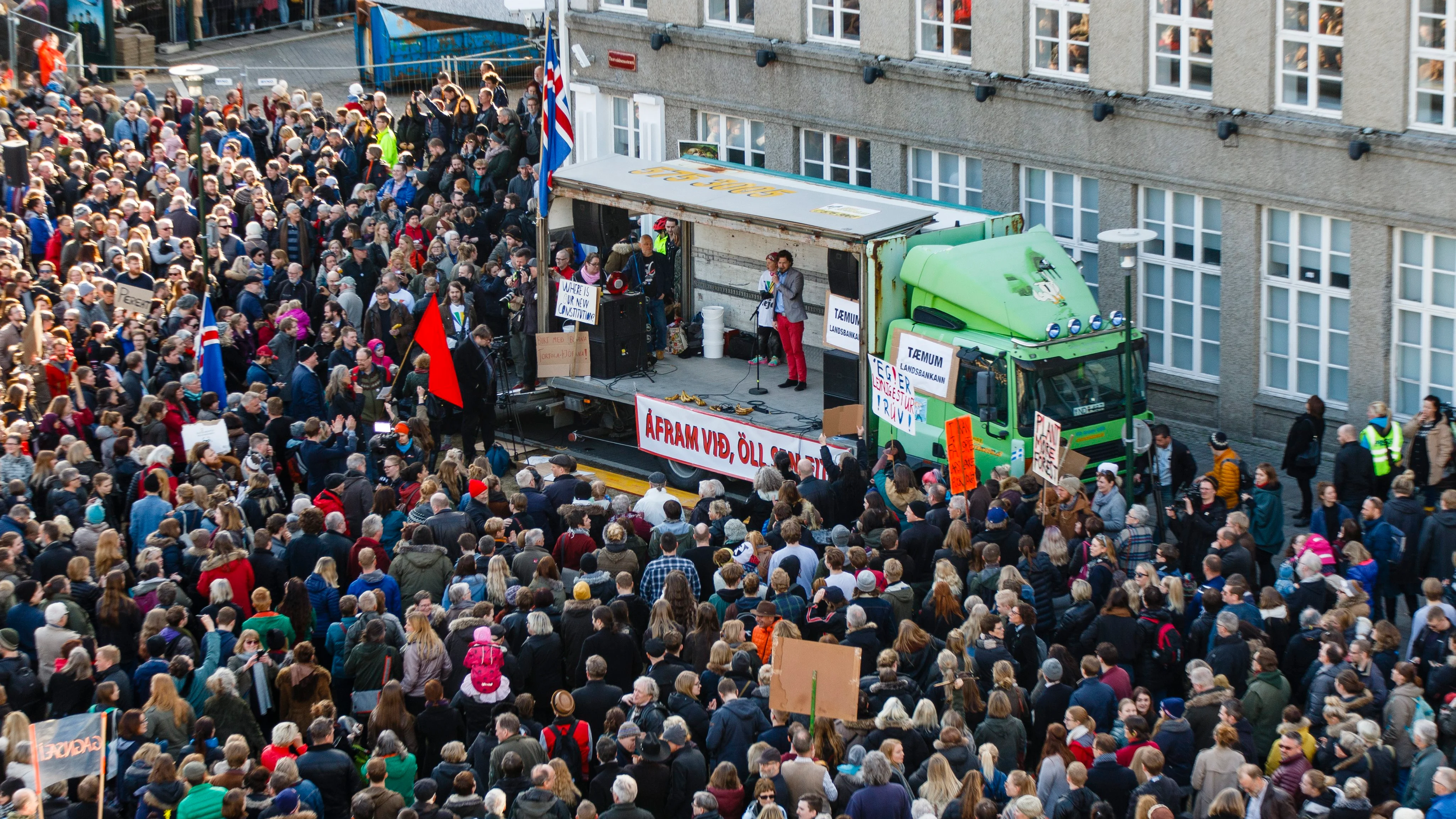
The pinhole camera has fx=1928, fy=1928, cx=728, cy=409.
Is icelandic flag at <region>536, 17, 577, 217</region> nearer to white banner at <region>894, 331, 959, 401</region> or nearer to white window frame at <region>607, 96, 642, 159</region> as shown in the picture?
white window frame at <region>607, 96, 642, 159</region>

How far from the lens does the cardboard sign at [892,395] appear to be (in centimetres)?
1961

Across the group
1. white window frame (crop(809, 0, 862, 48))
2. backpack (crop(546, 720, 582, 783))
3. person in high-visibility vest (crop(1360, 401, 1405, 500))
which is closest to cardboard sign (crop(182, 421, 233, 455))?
backpack (crop(546, 720, 582, 783))

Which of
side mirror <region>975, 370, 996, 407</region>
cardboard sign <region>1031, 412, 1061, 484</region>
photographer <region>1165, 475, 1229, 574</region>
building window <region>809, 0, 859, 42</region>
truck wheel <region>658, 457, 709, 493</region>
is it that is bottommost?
truck wheel <region>658, 457, 709, 493</region>

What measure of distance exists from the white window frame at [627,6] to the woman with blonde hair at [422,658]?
16799mm

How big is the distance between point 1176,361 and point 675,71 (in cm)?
939

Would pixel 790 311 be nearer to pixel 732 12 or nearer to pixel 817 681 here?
pixel 732 12

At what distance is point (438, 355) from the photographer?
838 inches

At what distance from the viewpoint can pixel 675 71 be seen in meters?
28.9

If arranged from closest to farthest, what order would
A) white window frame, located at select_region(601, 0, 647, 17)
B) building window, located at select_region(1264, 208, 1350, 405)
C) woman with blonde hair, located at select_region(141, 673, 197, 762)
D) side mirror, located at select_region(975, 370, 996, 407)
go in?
1. woman with blonde hair, located at select_region(141, 673, 197, 762)
2. side mirror, located at select_region(975, 370, 996, 407)
3. building window, located at select_region(1264, 208, 1350, 405)
4. white window frame, located at select_region(601, 0, 647, 17)

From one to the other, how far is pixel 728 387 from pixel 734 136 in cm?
669

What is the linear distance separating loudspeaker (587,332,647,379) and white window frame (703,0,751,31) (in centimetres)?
666

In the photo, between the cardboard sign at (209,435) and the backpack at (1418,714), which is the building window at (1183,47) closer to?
the backpack at (1418,714)

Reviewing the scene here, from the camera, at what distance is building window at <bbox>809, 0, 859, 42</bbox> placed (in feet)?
87.2

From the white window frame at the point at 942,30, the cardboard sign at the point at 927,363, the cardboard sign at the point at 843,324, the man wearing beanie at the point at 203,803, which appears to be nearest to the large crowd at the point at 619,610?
the man wearing beanie at the point at 203,803
